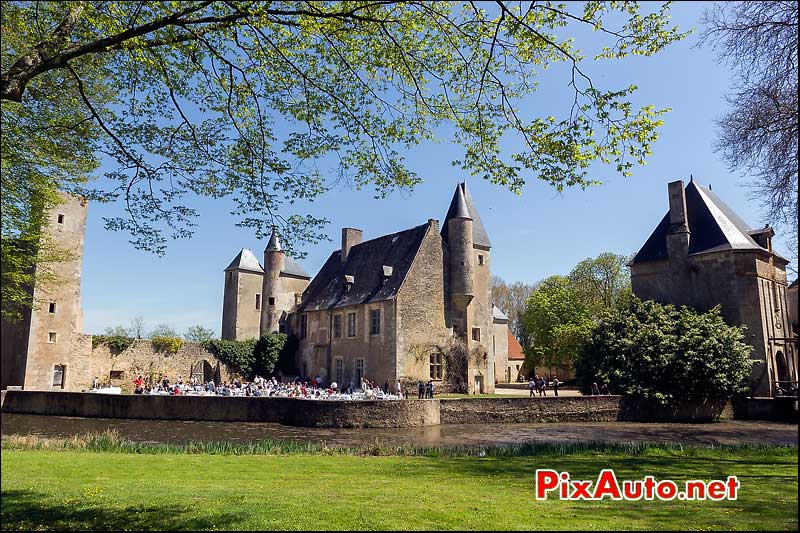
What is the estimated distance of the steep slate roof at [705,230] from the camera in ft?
95.9

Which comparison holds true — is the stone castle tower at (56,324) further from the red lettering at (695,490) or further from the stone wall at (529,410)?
the red lettering at (695,490)

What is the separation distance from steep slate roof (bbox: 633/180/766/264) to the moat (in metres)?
9.50

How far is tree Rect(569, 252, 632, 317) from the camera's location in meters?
45.7

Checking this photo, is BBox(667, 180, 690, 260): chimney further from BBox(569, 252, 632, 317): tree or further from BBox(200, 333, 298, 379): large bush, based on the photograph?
BBox(200, 333, 298, 379): large bush

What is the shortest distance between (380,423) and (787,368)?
2151cm

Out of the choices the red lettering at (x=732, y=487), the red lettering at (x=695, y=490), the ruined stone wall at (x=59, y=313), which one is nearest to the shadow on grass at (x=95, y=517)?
the red lettering at (x=695, y=490)

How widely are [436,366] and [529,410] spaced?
9115 mm

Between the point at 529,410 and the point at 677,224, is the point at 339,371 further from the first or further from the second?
the point at 677,224

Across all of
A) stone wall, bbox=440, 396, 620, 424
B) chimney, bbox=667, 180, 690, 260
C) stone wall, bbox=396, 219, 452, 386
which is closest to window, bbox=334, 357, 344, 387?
stone wall, bbox=396, 219, 452, 386

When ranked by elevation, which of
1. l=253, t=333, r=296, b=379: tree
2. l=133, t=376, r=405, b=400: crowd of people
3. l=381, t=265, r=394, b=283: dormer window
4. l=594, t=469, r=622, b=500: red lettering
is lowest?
l=594, t=469, r=622, b=500: red lettering

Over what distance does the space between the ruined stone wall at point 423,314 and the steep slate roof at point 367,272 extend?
54 centimetres

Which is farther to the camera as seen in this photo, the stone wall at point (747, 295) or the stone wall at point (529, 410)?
the stone wall at point (747, 295)

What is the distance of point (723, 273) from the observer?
28703mm

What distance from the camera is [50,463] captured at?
9953mm
